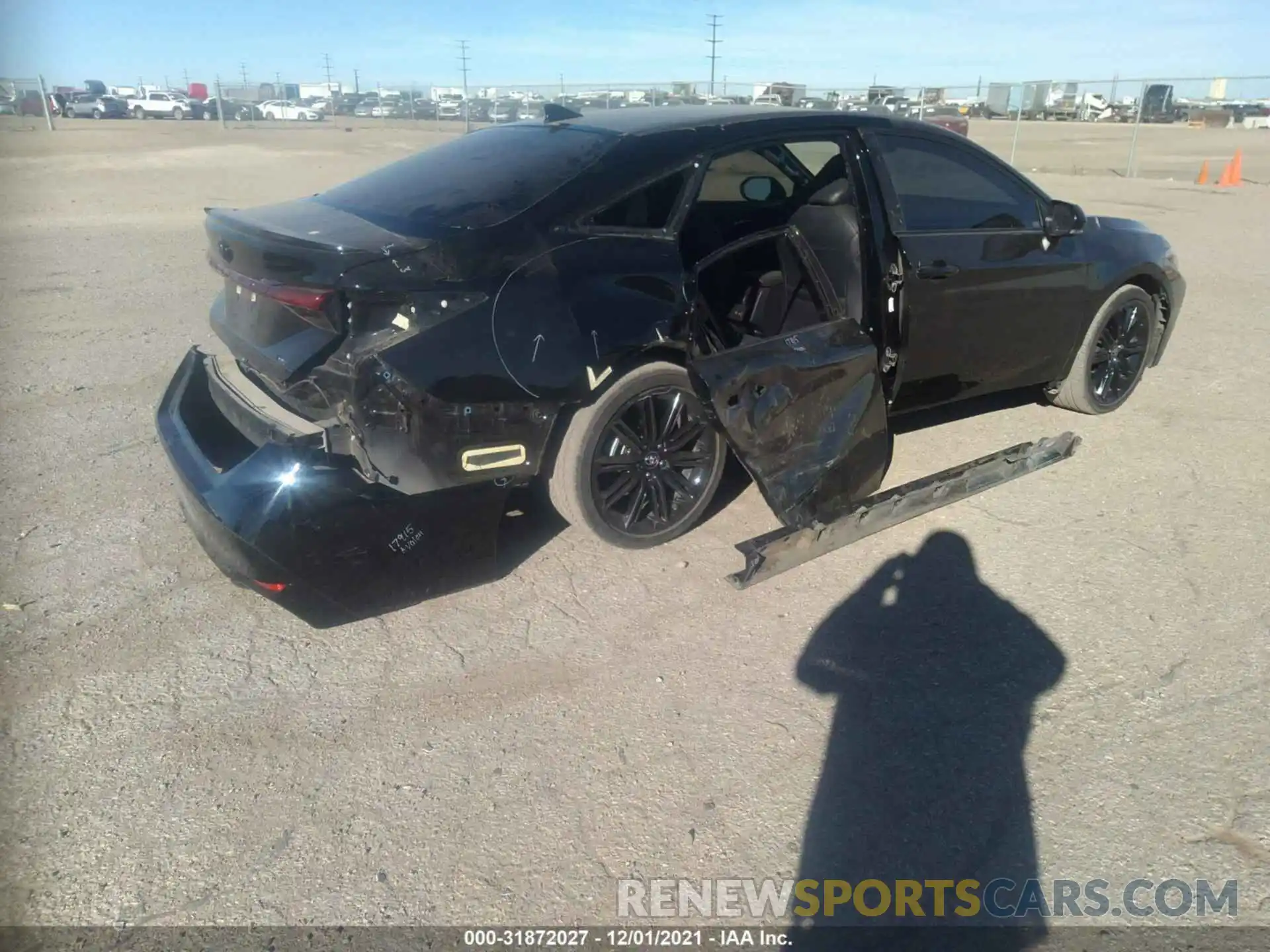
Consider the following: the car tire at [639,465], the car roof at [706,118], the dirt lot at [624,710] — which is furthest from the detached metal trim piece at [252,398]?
the car roof at [706,118]

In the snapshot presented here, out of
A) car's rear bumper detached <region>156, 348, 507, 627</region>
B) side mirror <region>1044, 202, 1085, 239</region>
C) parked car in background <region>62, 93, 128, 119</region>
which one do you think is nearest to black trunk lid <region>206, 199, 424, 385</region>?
car's rear bumper detached <region>156, 348, 507, 627</region>

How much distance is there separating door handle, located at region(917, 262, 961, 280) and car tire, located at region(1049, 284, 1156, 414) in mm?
1368

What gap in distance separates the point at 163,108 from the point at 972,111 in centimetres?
3794

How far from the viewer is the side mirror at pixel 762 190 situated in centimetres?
460

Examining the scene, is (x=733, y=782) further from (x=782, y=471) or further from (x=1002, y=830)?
(x=782, y=471)

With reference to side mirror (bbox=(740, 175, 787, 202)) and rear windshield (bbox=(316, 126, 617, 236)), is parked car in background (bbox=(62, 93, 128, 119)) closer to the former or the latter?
rear windshield (bbox=(316, 126, 617, 236))

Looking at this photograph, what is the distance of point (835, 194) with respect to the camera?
13.7ft

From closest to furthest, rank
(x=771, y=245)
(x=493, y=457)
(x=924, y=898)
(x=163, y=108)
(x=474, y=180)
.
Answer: (x=924, y=898) < (x=493, y=457) < (x=474, y=180) < (x=771, y=245) < (x=163, y=108)

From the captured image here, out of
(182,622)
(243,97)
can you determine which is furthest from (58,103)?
(182,622)

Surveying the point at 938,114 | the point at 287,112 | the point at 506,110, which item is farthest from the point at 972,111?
the point at 287,112

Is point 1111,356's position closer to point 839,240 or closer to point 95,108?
point 839,240

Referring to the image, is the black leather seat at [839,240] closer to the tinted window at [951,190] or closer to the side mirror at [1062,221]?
the tinted window at [951,190]

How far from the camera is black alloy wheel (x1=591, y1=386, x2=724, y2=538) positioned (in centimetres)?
362

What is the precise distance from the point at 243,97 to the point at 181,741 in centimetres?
4948
